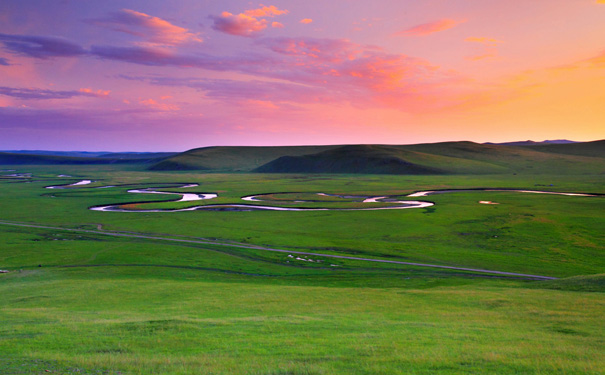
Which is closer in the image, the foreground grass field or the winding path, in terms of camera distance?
the foreground grass field

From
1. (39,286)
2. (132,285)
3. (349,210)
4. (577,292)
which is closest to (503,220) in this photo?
(349,210)

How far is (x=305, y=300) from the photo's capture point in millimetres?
29266

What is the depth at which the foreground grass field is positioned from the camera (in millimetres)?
14727

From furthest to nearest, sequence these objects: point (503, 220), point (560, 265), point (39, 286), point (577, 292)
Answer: point (503, 220), point (560, 265), point (39, 286), point (577, 292)

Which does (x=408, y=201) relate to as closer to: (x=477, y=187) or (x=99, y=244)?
(x=477, y=187)

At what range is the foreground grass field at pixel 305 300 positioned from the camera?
14727 millimetres

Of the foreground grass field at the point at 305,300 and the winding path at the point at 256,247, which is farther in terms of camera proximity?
the winding path at the point at 256,247

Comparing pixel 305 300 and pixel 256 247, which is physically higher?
pixel 305 300

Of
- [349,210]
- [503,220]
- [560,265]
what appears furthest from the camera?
[349,210]

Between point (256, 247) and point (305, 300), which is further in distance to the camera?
point (256, 247)

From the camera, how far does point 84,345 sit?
53.8 ft

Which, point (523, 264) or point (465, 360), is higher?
point (465, 360)

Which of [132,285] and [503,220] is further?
[503,220]

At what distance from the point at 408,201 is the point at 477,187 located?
5016 cm
